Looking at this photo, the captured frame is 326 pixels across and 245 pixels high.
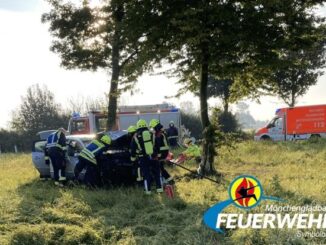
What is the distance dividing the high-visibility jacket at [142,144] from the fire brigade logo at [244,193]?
2.79 metres

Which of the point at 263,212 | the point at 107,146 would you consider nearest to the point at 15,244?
the point at 263,212

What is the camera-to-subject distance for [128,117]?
2592cm

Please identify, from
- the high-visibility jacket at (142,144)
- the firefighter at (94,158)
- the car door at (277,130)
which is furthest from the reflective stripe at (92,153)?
the car door at (277,130)

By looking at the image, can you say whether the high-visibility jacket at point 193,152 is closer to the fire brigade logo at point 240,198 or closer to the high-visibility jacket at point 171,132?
the fire brigade logo at point 240,198

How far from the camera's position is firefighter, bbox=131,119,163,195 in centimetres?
1014

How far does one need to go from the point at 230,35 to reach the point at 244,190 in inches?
183

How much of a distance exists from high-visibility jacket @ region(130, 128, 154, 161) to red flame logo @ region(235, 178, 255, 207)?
283 centimetres

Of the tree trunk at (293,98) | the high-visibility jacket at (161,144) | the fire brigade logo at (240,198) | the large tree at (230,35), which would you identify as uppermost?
the large tree at (230,35)

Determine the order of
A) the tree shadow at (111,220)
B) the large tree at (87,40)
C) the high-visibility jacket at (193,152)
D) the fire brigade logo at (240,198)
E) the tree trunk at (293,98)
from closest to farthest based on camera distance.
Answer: the tree shadow at (111,220)
the fire brigade logo at (240,198)
the high-visibility jacket at (193,152)
the large tree at (87,40)
the tree trunk at (293,98)

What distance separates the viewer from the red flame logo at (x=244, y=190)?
24.2 ft

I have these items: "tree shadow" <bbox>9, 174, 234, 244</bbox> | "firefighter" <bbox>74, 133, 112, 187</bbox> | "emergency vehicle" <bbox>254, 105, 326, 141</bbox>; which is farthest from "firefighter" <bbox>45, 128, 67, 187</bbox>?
"emergency vehicle" <bbox>254, 105, 326, 141</bbox>

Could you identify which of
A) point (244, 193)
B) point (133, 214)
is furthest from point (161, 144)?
point (244, 193)

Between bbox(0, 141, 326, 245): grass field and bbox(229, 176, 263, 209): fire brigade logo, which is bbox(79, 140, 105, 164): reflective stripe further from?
bbox(229, 176, 263, 209): fire brigade logo

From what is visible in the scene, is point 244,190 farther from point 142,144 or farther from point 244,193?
point 142,144
